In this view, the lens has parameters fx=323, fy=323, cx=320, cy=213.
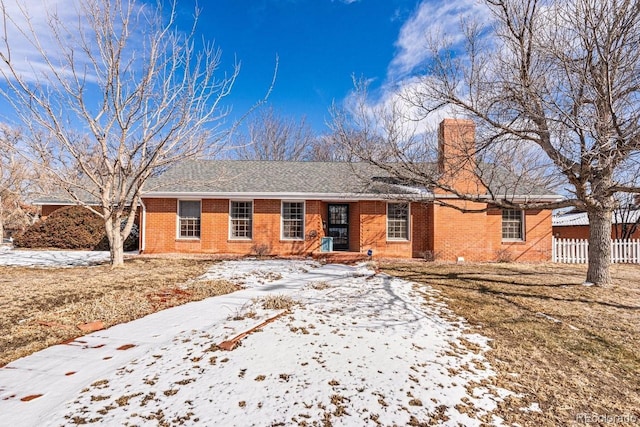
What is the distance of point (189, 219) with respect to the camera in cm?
1394

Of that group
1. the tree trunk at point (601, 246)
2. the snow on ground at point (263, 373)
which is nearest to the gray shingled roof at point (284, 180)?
the tree trunk at point (601, 246)

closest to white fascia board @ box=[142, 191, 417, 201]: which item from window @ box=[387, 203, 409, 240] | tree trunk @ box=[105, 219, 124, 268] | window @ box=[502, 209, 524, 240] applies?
window @ box=[387, 203, 409, 240]

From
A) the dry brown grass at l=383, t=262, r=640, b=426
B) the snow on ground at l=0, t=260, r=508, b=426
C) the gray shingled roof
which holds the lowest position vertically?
the dry brown grass at l=383, t=262, r=640, b=426

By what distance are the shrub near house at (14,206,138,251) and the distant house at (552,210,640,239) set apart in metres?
24.4

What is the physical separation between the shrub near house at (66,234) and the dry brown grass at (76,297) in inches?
267

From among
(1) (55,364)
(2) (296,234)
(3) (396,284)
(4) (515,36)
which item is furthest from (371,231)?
(1) (55,364)

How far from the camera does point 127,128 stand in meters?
8.93

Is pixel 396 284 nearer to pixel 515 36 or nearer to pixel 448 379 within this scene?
pixel 448 379

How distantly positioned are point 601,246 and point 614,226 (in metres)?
15.1

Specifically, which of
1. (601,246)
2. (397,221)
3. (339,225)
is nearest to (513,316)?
(601,246)

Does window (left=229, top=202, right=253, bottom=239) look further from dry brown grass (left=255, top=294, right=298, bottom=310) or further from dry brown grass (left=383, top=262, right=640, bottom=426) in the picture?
dry brown grass (left=255, top=294, right=298, bottom=310)

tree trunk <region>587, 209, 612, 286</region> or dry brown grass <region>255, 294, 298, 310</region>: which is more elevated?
tree trunk <region>587, 209, 612, 286</region>

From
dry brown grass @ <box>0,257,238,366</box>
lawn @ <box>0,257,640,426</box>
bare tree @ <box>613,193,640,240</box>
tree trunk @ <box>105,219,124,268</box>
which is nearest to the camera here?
lawn @ <box>0,257,640,426</box>

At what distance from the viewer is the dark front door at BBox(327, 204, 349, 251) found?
597 inches
